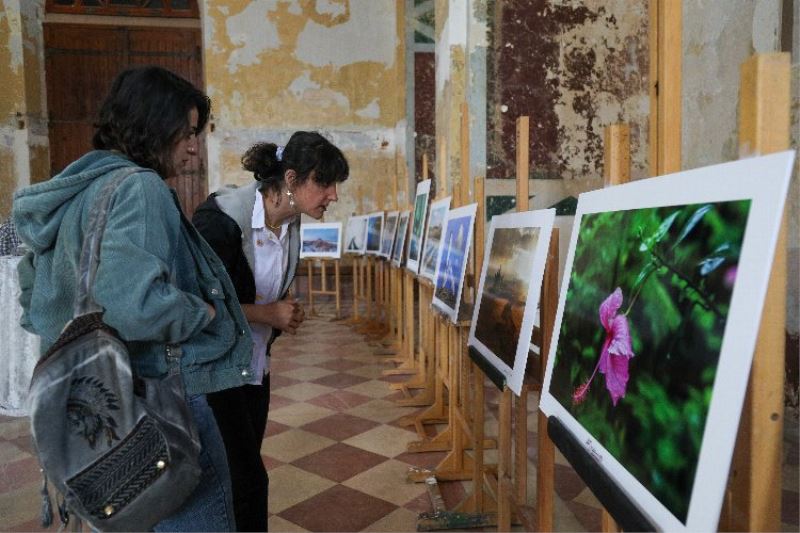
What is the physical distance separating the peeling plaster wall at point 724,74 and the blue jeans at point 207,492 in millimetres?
3340

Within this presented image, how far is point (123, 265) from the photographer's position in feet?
3.89

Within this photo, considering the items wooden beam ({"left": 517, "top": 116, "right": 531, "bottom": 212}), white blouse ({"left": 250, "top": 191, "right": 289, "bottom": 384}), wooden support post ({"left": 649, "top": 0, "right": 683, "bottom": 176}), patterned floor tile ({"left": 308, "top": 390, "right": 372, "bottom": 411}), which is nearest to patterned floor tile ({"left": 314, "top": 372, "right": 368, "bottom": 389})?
patterned floor tile ({"left": 308, "top": 390, "right": 372, "bottom": 411})

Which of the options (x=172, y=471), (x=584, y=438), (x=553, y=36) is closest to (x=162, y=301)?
(x=172, y=471)

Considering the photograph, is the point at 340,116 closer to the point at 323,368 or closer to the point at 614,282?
the point at 323,368

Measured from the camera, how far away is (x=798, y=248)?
11.2ft

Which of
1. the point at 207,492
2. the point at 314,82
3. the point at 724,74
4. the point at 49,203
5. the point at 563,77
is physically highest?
the point at 314,82

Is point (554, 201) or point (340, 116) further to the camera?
point (340, 116)

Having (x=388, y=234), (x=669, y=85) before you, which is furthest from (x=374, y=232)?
(x=669, y=85)

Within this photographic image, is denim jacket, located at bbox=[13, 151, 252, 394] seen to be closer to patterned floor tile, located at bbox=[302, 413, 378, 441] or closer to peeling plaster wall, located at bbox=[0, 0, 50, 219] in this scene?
patterned floor tile, located at bbox=[302, 413, 378, 441]

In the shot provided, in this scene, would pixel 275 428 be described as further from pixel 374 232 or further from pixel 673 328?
pixel 374 232

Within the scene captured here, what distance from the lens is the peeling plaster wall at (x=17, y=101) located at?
8383mm

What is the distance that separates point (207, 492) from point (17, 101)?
29.8 feet

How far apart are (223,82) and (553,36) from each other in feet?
19.4

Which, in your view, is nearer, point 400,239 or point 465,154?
point 465,154
